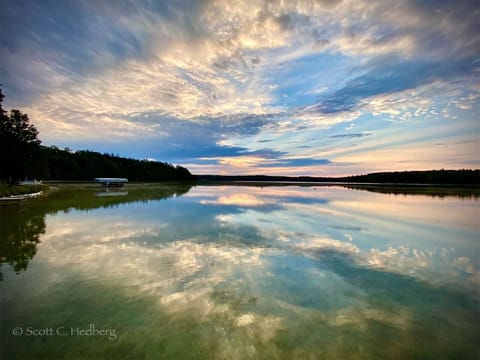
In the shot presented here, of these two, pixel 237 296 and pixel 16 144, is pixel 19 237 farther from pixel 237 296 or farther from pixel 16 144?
pixel 16 144

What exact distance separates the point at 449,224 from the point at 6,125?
157ft

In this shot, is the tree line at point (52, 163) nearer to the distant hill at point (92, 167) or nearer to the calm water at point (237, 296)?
the distant hill at point (92, 167)

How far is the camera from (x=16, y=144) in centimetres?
3369

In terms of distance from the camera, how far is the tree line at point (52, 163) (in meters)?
33.1

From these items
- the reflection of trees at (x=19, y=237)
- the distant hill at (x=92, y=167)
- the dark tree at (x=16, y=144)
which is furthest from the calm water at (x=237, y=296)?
the distant hill at (x=92, y=167)

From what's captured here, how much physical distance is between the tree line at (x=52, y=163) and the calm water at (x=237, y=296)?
99.2 ft

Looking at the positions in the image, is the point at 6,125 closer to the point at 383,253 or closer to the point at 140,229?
the point at 140,229

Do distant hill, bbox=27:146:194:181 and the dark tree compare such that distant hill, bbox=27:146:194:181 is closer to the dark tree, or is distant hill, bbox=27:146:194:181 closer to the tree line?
the tree line

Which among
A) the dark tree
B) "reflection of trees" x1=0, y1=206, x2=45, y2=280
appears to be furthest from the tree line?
"reflection of trees" x1=0, y1=206, x2=45, y2=280

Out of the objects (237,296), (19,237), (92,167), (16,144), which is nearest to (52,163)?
(92,167)

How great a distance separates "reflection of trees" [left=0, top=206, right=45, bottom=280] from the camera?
24.8 ft

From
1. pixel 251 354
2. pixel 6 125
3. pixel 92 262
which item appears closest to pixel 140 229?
pixel 92 262

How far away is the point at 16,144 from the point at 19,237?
32353 millimetres

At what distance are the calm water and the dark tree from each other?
2886 centimetres
